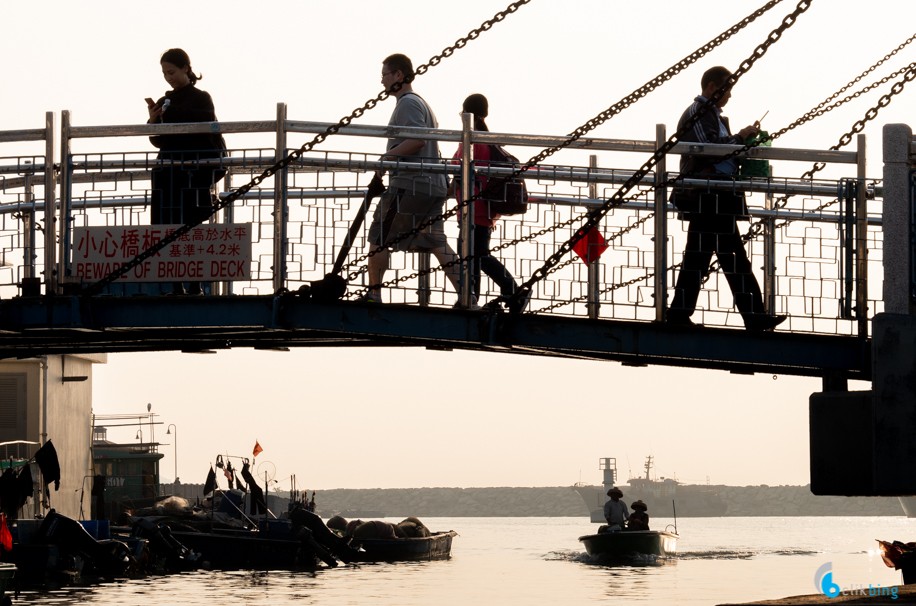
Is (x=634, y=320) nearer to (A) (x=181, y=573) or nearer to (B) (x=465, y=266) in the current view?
(B) (x=465, y=266)

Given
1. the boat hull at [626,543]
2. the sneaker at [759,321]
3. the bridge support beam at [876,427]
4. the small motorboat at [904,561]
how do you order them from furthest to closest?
the boat hull at [626,543] < the small motorboat at [904,561] < the sneaker at [759,321] < the bridge support beam at [876,427]

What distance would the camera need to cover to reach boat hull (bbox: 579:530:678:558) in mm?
39438

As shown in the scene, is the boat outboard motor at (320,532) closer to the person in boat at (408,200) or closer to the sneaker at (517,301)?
the person in boat at (408,200)

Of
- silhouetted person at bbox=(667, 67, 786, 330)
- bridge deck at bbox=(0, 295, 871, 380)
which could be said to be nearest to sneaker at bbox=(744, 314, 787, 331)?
silhouetted person at bbox=(667, 67, 786, 330)

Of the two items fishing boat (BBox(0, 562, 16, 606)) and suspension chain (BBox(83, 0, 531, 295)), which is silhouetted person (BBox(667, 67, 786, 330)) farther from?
fishing boat (BBox(0, 562, 16, 606))

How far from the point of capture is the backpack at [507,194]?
47.5 feet

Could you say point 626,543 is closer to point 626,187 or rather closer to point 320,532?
point 320,532

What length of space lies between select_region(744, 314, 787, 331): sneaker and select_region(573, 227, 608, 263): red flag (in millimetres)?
1374

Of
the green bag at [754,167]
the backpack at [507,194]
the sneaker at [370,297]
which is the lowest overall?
the sneaker at [370,297]

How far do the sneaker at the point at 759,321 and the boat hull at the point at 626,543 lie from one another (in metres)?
25.6

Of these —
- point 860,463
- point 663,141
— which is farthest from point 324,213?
point 860,463

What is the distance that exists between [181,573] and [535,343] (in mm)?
28233

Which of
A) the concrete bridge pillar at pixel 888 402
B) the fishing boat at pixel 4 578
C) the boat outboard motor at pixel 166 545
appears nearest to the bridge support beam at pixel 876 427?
the concrete bridge pillar at pixel 888 402

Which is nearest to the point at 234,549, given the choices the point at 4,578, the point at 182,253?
the point at 4,578
